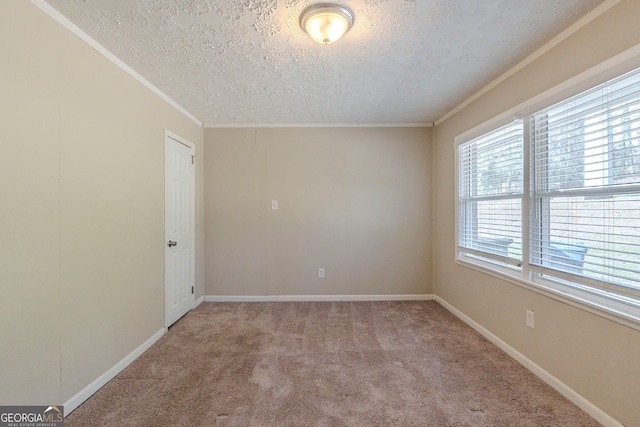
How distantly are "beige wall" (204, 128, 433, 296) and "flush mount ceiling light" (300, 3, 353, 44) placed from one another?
6.44 ft

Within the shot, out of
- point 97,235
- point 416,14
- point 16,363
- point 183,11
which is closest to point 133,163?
point 97,235

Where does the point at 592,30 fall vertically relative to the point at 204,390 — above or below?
above

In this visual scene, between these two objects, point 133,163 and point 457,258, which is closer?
point 133,163

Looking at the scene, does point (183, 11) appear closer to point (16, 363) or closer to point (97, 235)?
point (97, 235)

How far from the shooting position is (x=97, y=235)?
181 cm

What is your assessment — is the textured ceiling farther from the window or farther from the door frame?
the window

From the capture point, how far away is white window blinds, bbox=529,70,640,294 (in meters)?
1.39

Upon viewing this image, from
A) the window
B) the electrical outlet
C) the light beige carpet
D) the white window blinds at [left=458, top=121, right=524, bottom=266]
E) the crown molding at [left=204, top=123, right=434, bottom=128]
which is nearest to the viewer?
the window

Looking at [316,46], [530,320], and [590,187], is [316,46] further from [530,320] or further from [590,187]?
[530,320]

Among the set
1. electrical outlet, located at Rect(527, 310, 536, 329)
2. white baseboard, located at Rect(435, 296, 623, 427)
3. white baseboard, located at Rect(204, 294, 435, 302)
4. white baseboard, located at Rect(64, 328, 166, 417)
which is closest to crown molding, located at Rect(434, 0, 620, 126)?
electrical outlet, located at Rect(527, 310, 536, 329)

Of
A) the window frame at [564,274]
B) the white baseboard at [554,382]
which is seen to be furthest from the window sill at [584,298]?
the white baseboard at [554,382]

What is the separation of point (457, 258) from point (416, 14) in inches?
99.2

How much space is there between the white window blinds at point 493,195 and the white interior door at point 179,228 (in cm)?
326

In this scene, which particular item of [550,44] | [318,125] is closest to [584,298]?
[550,44]
